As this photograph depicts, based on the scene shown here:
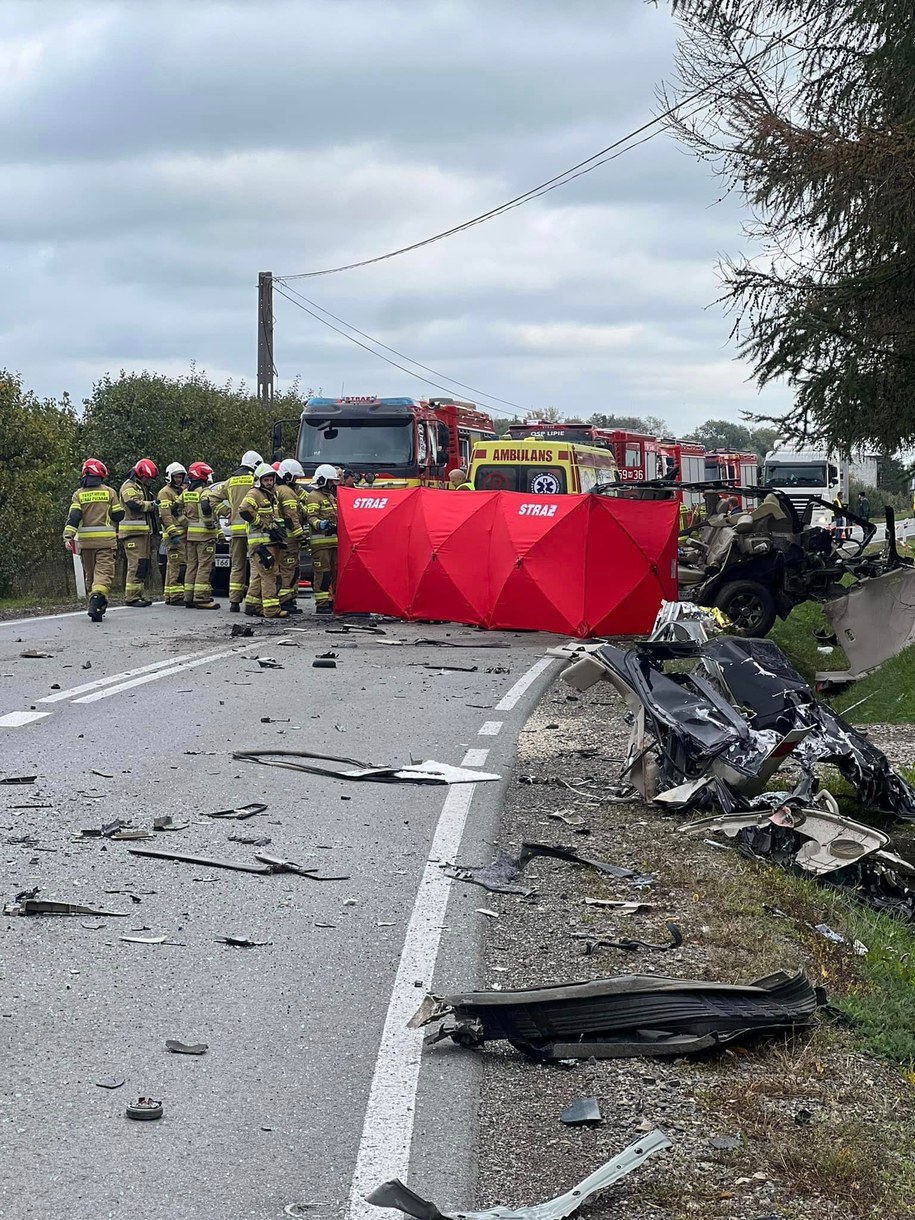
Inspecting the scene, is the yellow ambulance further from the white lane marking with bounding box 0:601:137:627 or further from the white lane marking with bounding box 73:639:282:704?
the white lane marking with bounding box 73:639:282:704

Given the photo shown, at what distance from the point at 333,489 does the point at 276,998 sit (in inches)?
659

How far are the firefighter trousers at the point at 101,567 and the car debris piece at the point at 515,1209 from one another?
612 inches

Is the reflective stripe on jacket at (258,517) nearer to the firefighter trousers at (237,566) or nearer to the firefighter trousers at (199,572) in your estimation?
the firefighter trousers at (237,566)

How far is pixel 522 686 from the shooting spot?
43.7 feet

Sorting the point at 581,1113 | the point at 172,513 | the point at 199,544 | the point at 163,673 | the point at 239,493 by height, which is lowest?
the point at 581,1113

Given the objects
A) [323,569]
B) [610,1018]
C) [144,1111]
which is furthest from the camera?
[323,569]

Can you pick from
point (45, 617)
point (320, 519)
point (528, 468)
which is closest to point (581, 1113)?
point (320, 519)

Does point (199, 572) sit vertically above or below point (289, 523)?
below

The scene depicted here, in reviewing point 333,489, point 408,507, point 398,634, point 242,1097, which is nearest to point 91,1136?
point 242,1097

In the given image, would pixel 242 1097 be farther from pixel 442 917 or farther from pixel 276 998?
pixel 442 917

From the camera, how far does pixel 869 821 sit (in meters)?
7.79

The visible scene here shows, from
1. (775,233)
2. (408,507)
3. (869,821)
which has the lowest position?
(869,821)

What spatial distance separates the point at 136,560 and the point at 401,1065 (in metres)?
17.4

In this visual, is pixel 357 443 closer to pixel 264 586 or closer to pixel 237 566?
pixel 237 566
